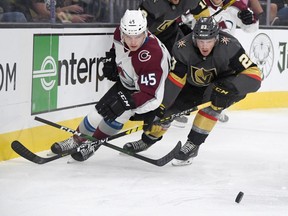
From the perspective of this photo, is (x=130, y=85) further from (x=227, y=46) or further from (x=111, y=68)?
(x=227, y=46)

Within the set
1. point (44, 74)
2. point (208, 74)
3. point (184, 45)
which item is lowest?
point (44, 74)

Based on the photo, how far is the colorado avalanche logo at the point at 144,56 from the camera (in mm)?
4531

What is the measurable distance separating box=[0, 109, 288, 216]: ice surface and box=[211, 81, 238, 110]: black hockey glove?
370mm

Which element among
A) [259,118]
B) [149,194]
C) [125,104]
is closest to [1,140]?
[125,104]

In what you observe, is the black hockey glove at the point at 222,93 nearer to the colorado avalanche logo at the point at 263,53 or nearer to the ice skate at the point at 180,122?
the ice skate at the point at 180,122

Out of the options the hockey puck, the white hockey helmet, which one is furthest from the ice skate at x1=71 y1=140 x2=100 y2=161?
the hockey puck

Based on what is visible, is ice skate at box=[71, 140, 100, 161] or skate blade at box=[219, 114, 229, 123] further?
skate blade at box=[219, 114, 229, 123]

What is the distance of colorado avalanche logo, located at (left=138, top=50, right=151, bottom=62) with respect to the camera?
4531 millimetres

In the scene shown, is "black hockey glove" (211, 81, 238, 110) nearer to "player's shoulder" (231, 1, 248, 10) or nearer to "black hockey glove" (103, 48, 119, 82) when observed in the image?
"black hockey glove" (103, 48, 119, 82)

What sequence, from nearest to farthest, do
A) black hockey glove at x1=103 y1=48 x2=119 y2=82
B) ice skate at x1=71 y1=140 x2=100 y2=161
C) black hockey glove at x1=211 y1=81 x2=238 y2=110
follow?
black hockey glove at x1=211 y1=81 x2=238 y2=110, ice skate at x1=71 y1=140 x2=100 y2=161, black hockey glove at x1=103 y1=48 x2=119 y2=82

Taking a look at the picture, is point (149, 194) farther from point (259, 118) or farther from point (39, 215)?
point (259, 118)

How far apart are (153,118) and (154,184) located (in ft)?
1.68

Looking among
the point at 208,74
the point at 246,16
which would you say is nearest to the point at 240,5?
the point at 246,16

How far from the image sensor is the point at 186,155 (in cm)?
472
